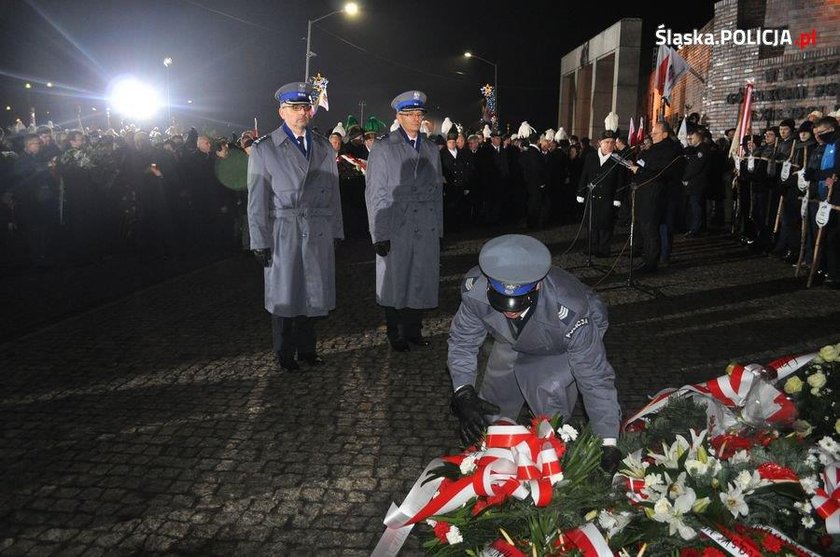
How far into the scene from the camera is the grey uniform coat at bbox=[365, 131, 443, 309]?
21.8ft

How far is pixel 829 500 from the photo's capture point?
2551 mm

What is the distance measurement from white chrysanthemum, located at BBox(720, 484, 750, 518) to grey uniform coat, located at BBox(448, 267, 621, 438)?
2.31ft

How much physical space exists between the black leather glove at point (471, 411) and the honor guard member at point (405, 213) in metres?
3.18

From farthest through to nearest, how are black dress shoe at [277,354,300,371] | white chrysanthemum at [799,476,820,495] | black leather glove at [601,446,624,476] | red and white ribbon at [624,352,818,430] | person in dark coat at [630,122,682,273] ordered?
1. person in dark coat at [630,122,682,273]
2. black dress shoe at [277,354,300,371]
3. red and white ribbon at [624,352,818,430]
4. black leather glove at [601,446,624,476]
5. white chrysanthemum at [799,476,820,495]

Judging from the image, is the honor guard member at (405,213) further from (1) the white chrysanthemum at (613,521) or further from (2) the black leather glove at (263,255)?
(1) the white chrysanthemum at (613,521)

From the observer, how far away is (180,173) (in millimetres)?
13203

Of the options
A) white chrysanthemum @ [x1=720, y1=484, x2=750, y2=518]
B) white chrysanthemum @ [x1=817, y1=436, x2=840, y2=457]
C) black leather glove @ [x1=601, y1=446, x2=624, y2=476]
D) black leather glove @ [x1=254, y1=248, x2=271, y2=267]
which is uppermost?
black leather glove @ [x1=254, y1=248, x2=271, y2=267]

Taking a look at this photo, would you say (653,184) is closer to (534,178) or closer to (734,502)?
(534,178)

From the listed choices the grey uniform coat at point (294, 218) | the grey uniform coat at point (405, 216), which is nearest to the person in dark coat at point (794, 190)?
the grey uniform coat at point (405, 216)

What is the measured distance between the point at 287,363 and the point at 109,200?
8012mm

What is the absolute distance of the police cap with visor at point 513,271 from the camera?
3129 mm

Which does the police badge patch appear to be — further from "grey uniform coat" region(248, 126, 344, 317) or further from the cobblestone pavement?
"grey uniform coat" region(248, 126, 344, 317)

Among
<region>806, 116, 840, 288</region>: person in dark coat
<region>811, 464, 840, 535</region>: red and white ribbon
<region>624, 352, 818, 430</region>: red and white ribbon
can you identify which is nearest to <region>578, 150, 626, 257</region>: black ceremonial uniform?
<region>806, 116, 840, 288</region>: person in dark coat

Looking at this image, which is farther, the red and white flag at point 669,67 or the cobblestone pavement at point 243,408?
the red and white flag at point 669,67
